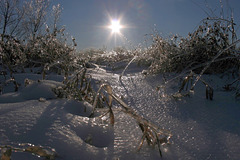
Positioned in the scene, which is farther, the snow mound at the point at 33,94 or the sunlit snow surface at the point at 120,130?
the snow mound at the point at 33,94

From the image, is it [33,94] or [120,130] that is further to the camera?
[33,94]

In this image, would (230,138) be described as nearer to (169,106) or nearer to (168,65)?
(169,106)

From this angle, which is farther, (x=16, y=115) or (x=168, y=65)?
(x=168, y=65)

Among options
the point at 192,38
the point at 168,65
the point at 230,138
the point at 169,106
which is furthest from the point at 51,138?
the point at 192,38

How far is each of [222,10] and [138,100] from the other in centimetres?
173

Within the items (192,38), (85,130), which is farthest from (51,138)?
(192,38)

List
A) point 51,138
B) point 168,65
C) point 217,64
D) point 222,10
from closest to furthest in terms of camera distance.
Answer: point 51,138 < point 217,64 < point 168,65 < point 222,10

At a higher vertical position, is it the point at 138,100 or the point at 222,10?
the point at 222,10

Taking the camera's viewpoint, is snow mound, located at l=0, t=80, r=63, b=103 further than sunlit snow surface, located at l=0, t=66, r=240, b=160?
Yes

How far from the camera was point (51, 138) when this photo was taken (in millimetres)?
610

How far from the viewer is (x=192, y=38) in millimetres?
2389

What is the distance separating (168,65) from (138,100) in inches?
38.5

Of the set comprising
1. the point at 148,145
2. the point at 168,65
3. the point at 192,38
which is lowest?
the point at 148,145

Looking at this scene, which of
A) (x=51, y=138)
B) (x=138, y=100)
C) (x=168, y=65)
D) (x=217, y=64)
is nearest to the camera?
(x=51, y=138)
